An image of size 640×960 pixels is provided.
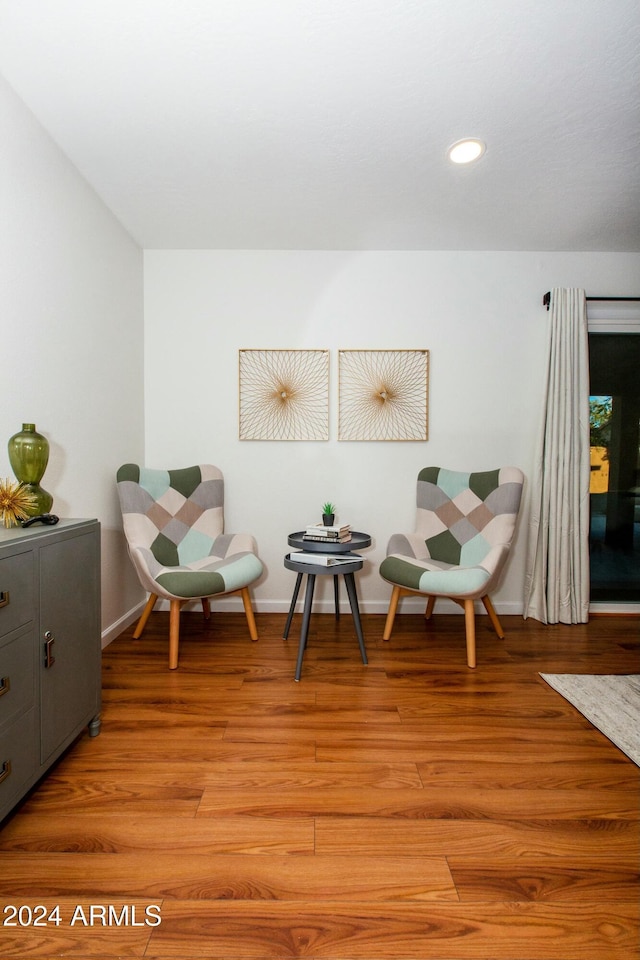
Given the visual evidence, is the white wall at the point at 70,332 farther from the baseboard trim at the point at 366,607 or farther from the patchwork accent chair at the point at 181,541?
the baseboard trim at the point at 366,607

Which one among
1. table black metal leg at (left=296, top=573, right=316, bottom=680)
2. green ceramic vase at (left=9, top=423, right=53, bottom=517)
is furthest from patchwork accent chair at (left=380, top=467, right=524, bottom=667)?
green ceramic vase at (left=9, top=423, right=53, bottom=517)

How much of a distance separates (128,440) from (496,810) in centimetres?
256

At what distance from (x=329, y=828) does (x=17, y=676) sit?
36.1 inches

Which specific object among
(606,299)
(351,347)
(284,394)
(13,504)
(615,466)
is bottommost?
(13,504)

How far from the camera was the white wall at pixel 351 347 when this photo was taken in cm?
326

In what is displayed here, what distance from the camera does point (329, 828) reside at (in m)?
1.34

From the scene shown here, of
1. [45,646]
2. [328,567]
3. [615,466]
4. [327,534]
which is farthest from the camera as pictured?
[615,466]

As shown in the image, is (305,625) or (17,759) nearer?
(17,759)

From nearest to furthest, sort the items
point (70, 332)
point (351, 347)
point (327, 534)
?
1. point (70, 332)
2. point (327, 534)
3. point (351, 347)

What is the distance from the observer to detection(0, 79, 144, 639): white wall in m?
1.83

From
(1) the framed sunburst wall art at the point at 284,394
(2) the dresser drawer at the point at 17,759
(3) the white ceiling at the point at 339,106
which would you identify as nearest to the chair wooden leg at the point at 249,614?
Result: (1) the framed sunburst wall art at the point at 284,394

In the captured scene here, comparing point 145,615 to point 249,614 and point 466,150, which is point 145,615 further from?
point 466,150

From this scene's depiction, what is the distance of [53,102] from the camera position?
1.89 metres

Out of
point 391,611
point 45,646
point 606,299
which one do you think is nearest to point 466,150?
point 606,299
